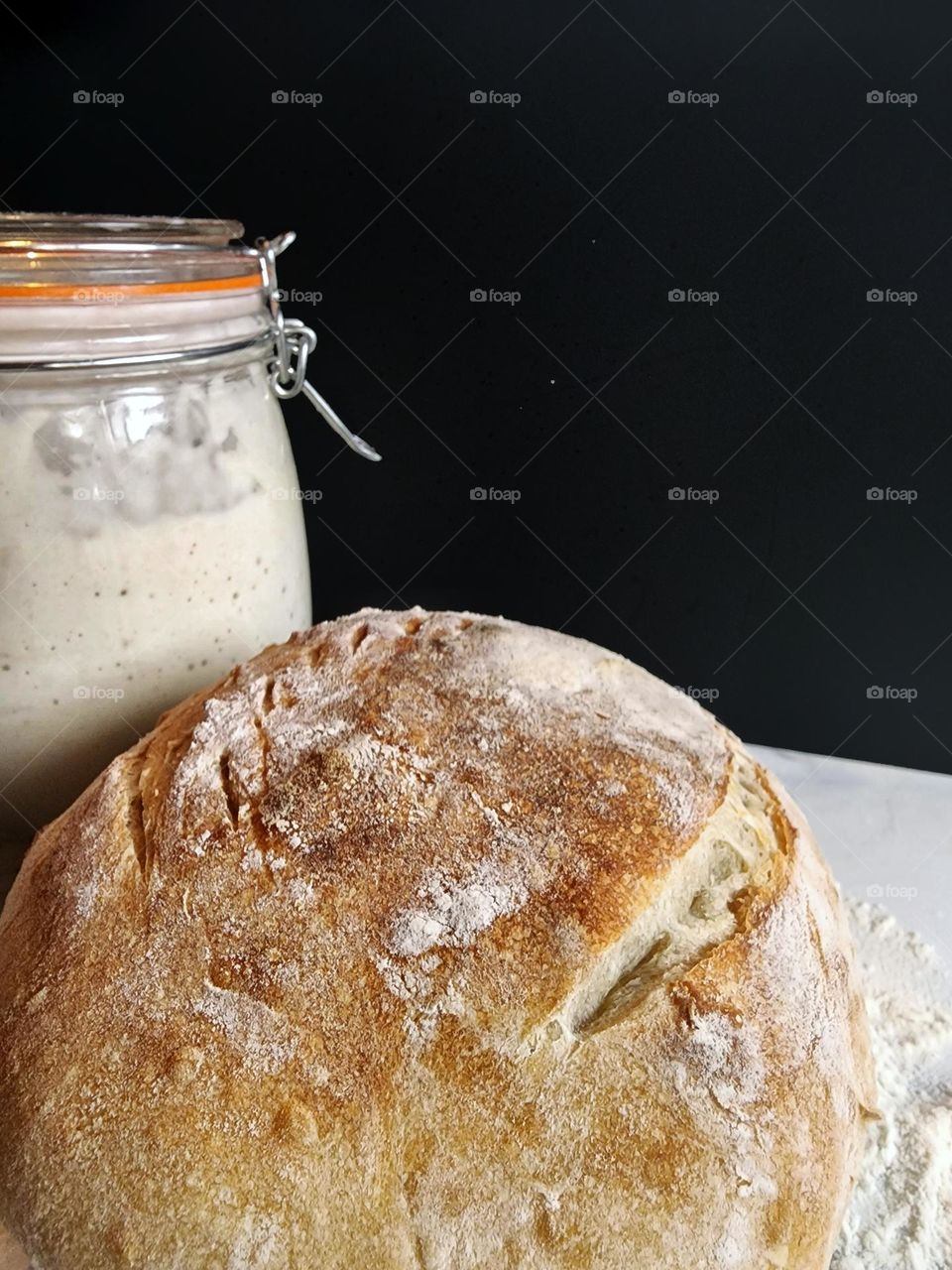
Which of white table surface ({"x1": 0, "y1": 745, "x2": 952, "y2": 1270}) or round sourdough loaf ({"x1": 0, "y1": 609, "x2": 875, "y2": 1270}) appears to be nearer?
round sourdough loaf ({"x1": 0, "y1": 609, "x2": 875, "y2": 1270})

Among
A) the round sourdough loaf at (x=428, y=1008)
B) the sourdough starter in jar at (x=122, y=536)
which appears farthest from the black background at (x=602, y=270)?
the round sourdough loaf at (x=428, y=1008)

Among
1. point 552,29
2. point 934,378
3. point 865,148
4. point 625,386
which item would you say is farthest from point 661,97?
point 934,378

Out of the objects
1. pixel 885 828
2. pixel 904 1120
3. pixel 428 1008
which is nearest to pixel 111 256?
pixel 428 1008

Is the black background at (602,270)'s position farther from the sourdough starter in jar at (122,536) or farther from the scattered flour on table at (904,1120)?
the scattered flour on table at (904,1120)

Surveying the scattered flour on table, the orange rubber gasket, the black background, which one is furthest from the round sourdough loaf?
the black background

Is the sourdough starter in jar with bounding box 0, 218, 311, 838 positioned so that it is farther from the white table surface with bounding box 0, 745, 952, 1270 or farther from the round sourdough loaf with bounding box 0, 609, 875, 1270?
the white table surface with bounding box 0, 745, 952, 1270

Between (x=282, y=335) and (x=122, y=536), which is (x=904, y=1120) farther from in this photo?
(x=282, y=335)

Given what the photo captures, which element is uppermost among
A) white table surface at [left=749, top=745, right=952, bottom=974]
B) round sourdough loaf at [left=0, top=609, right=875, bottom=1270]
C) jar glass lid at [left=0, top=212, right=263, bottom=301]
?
jar glass lid at [left=0, top=212, right=263, bottom=301]
